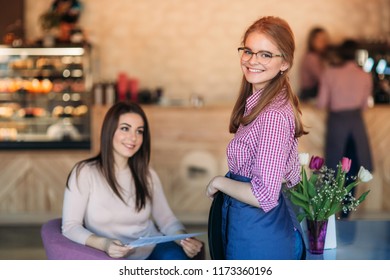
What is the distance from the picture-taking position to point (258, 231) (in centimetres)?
245

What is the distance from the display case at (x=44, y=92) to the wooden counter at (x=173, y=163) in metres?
0.33

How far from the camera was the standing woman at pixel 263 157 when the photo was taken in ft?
7.82

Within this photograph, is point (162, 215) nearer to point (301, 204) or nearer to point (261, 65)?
point (301, 204)

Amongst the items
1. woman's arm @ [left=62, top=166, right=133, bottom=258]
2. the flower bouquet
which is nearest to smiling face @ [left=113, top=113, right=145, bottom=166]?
woman's arm @ [left=62, top=166, right=133, bottom=258]

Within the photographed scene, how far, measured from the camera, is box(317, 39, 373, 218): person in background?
6305 mm

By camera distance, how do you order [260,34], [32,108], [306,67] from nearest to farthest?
[260,34] → [32,108] → [306,67]

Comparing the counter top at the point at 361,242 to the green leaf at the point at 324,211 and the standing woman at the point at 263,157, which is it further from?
the standing woman at the point at 263,157

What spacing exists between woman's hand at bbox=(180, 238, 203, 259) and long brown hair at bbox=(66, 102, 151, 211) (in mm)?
300

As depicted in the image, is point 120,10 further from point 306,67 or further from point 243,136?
point 243,136

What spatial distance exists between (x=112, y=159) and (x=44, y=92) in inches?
145

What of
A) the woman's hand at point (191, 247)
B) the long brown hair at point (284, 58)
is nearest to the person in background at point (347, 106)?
the woman's hand at point (191, 247)
